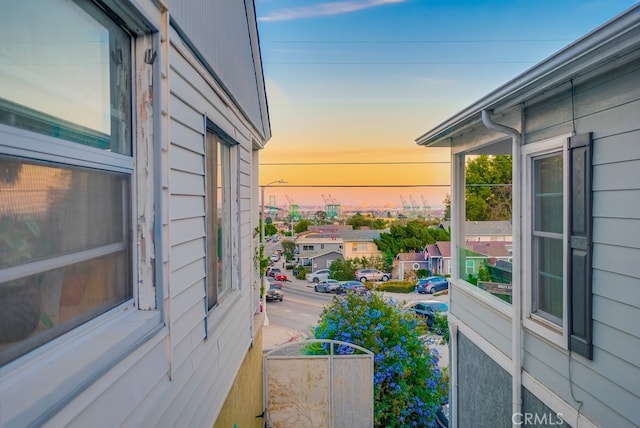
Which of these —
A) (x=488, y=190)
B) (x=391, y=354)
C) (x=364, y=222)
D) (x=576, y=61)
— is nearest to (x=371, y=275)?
(x=364, y=222)

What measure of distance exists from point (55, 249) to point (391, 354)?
6.14 m

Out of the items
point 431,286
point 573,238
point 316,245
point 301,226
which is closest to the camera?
point 573,238

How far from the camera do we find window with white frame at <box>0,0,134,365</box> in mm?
1104

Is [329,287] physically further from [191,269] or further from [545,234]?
[191,269]

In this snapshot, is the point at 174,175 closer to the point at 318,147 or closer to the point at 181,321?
the point at 181,321

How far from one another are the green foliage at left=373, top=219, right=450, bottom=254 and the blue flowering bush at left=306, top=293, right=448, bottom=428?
2808 cm

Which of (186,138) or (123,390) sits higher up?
(186,138)

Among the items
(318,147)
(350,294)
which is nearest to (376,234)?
(318,147)

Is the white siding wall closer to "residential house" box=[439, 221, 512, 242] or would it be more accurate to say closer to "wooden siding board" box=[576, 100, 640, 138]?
"wooden siding board" box=[576, 100, 640, 138]

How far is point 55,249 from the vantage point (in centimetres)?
131

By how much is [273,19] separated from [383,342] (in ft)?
36.9

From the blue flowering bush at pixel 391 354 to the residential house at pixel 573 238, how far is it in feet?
7.86

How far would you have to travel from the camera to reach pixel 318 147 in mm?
23734

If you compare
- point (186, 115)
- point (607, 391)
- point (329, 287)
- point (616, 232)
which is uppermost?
point (186, 115)
